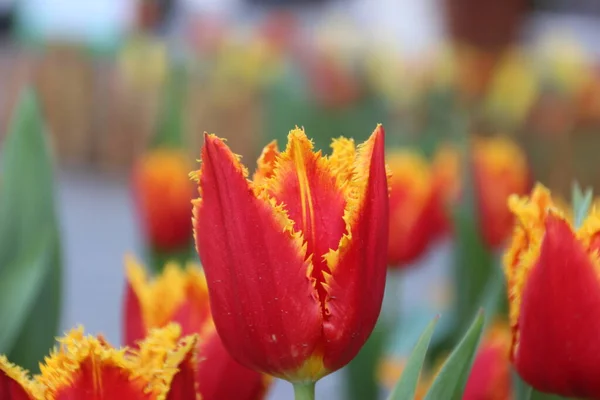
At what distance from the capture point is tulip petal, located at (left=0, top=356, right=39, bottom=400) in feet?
0.72

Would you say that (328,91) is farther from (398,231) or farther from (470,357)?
(470,357)

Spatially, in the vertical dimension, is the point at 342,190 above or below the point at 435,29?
below

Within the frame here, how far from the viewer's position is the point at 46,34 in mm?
2852

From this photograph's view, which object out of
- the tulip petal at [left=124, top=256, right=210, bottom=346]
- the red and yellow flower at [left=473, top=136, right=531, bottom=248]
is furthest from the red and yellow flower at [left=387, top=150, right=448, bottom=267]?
the tulip petal at [left=124, top=256, right=210, bottom=346]

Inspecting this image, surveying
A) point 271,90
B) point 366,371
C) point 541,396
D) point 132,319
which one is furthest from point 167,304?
point 271,90

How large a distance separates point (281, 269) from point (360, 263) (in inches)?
0.7

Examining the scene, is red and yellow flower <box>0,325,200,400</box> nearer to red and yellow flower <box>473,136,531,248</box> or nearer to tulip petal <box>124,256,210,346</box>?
tulip petal <box>124,256,210,346</box>

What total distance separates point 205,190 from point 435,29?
2.30m

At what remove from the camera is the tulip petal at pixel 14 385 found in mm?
221

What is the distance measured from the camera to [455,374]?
24 centimetres

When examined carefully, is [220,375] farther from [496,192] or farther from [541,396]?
[496,192]

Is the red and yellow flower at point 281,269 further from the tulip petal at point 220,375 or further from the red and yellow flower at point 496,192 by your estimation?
the red and yellow flower at point 496,192

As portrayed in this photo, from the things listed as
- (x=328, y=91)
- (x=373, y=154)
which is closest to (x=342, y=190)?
(x=373, y=154)

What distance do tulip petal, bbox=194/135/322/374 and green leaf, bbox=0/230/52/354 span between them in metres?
0.12
